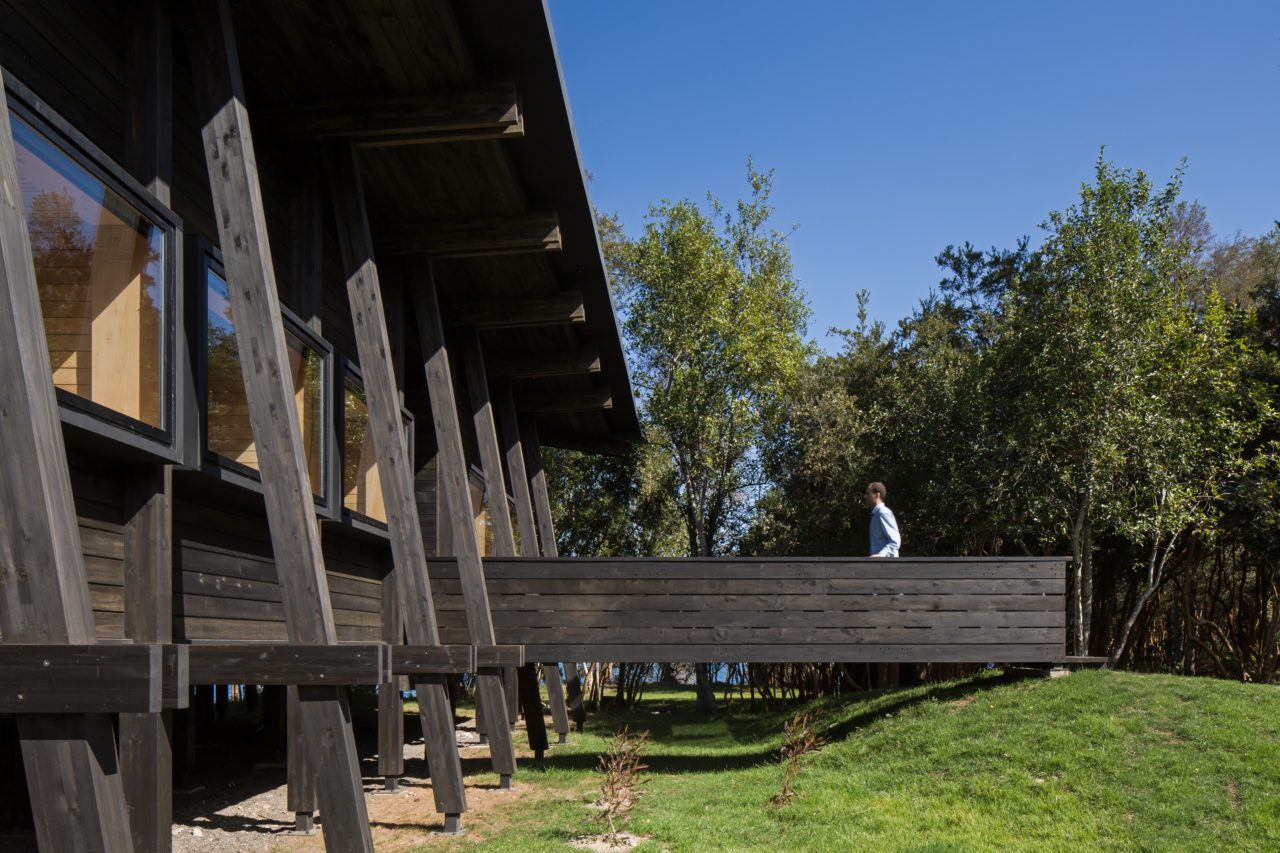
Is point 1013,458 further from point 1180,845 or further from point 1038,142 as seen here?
point 1180,845

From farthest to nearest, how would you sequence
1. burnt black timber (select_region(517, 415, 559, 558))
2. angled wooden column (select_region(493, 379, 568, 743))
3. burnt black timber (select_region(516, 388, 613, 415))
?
burnt black timber (select_region(517, 415, 559, 558)) < burnt black timber (select_region(516, 388, 613, 415)) < angled wooden column (select_region(493, 379, 568, 743))

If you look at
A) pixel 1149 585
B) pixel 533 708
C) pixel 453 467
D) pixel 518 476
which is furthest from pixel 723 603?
pixel 1149 585

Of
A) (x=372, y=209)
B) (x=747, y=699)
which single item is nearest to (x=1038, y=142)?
(x=372, y=209)

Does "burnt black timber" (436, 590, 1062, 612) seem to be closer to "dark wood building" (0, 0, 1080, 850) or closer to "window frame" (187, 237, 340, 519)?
"dark wood building" (0, 0, 1080, 850)

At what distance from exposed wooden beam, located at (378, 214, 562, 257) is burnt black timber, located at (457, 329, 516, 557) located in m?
2.34

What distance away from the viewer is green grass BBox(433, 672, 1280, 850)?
750cm

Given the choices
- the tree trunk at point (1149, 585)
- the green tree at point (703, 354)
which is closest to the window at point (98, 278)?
the tree trunk at point (1149, 585)

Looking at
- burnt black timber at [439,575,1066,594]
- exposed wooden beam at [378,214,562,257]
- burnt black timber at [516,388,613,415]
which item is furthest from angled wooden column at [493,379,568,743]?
exposed wooden beam at [378,214,562,257]

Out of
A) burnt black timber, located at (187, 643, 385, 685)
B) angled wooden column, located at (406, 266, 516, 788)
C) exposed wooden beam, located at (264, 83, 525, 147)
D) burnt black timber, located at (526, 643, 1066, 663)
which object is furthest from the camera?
burnt black timber, located at (526, 643, 1066, 663)

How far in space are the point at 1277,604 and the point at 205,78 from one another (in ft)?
61.9

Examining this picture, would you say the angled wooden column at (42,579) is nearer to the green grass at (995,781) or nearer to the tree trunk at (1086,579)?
the green grass at (995,781)

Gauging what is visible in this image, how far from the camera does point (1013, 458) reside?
17078 mm

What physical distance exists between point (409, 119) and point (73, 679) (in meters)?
5.11

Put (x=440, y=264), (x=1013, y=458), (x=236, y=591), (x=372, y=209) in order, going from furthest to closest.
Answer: (x=1013, y=458) < (x=440, y=264) < (x=372, y=209) < (x=236, y=591)
